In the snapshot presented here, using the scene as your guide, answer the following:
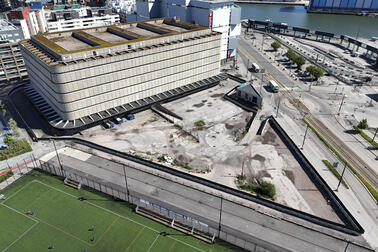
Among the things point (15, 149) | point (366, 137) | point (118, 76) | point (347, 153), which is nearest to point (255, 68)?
point (366, 137)

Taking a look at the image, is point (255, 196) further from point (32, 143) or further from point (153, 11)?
point (153, 11)

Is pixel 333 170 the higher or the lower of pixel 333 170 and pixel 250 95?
the lower

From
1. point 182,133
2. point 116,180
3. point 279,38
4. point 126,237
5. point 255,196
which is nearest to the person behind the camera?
point 126,237

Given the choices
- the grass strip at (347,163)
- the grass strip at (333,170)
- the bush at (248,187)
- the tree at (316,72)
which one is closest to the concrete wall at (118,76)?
the tree at (316,72)

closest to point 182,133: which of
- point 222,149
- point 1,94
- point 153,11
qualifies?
point 222,149

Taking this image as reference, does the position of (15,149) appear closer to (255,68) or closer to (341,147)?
(341,147)

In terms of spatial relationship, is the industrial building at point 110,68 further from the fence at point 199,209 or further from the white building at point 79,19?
the white building at point 79,19

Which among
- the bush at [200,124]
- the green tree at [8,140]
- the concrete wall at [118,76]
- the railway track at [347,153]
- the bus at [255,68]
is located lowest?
the railway track at [347,153]
